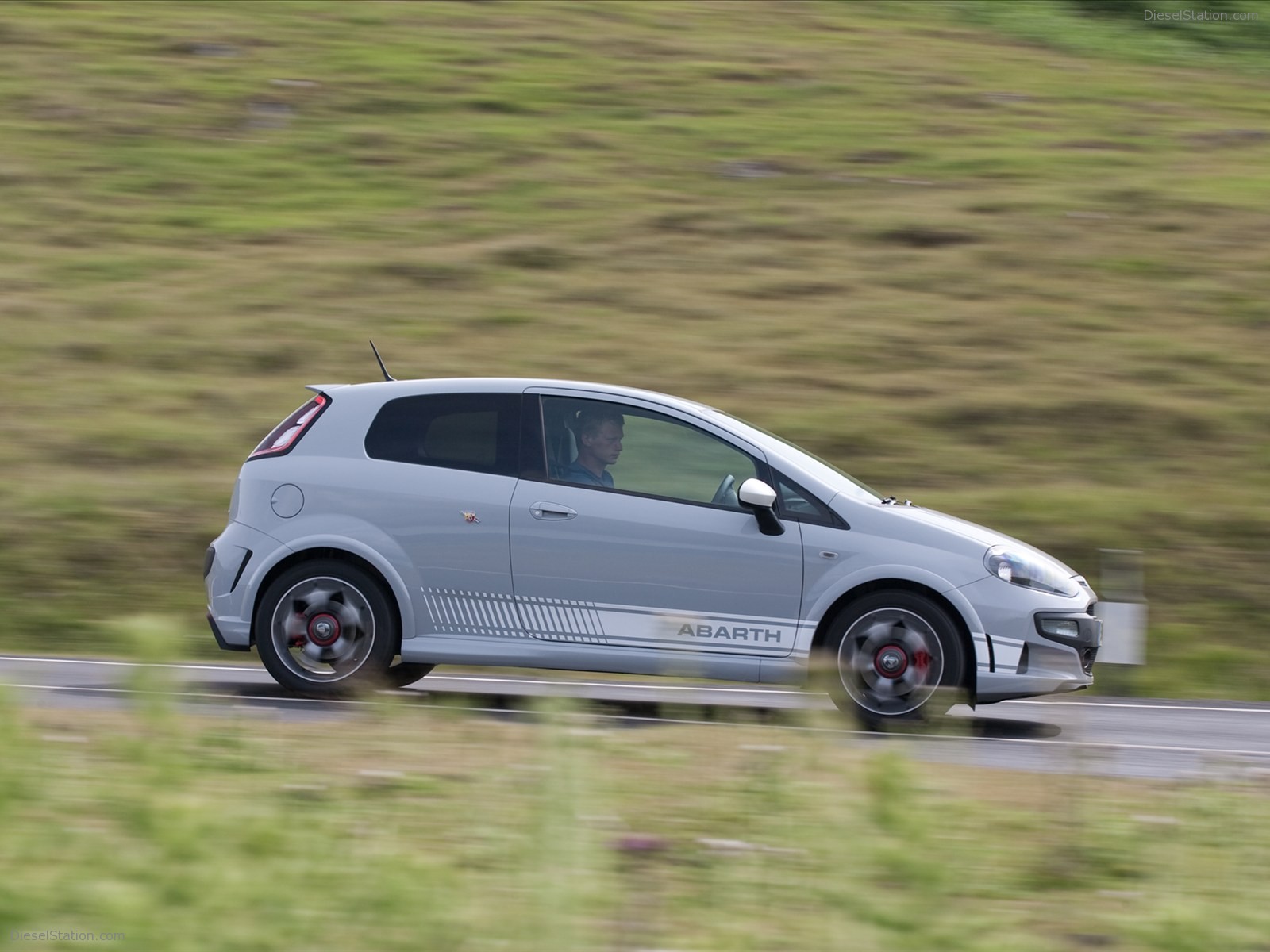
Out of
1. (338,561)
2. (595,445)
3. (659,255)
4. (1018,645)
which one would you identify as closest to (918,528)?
(1018,645)

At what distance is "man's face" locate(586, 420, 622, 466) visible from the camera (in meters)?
7.94

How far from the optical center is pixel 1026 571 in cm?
776

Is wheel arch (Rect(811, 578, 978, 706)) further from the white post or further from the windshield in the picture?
the white post

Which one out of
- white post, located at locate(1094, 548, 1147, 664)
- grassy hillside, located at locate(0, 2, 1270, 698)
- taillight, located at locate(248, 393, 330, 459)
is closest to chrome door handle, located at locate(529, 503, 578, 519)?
taillight, located at locate(248, 393, 330, 459)

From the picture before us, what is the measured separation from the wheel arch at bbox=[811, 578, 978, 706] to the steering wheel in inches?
27.4

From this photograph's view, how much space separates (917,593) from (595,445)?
67.8 inches

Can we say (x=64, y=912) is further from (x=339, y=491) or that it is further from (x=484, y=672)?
(x=484, y=672)

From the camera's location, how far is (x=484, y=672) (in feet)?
32.3

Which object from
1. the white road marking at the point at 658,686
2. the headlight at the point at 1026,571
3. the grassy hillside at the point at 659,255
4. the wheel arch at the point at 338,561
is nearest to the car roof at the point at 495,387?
the wheel arch at the point at 338,561

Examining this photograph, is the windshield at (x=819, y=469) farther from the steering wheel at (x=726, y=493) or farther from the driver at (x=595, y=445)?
the driver at (x=595, y=445)

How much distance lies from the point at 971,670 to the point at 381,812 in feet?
11.9

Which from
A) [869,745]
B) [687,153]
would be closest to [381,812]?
[869,745]

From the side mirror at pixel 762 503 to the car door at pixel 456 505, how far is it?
114 centimetres

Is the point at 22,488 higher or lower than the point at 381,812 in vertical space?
higher
